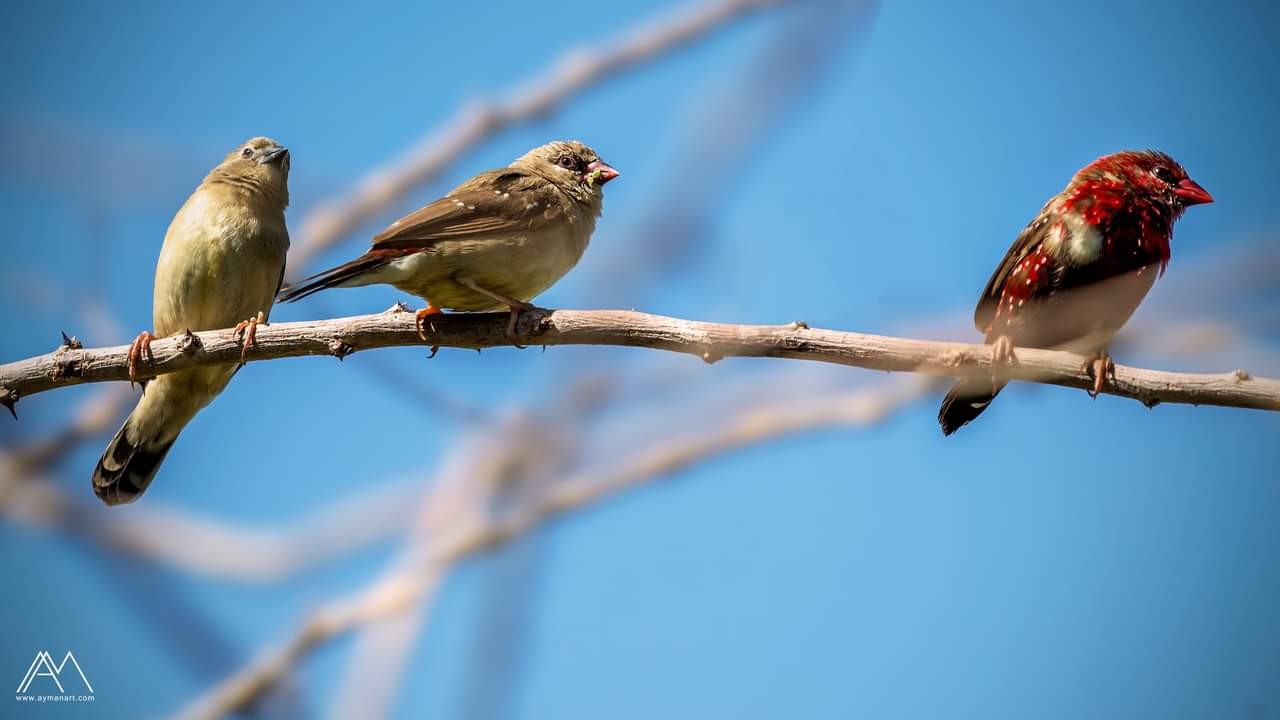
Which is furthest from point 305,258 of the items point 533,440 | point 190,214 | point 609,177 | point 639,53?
point 533,440

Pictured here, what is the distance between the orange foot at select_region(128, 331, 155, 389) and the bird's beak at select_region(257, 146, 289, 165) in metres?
1.67

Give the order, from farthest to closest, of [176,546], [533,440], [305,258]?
[305,258] → [176,546] → [533,440]

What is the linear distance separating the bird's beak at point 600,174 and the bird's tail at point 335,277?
4.90 feet

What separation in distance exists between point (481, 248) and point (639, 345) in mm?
1174

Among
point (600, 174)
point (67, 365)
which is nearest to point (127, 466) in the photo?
point (67, 365)

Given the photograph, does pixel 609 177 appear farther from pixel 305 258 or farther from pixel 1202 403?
pixel 1202 403

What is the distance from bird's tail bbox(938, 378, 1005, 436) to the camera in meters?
5.17

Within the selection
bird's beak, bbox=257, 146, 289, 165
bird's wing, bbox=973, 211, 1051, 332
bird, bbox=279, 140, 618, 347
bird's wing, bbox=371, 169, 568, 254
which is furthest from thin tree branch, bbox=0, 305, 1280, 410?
bird's beak, bbox=257, 146, 289, 165

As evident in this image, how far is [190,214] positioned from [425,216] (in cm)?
142

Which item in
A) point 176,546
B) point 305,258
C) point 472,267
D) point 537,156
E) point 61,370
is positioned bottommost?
point 176,546

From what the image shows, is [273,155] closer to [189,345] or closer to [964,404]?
[189,345]

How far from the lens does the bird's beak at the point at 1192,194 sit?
5383mm

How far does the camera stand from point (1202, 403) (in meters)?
4.07

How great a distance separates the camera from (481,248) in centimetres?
505
